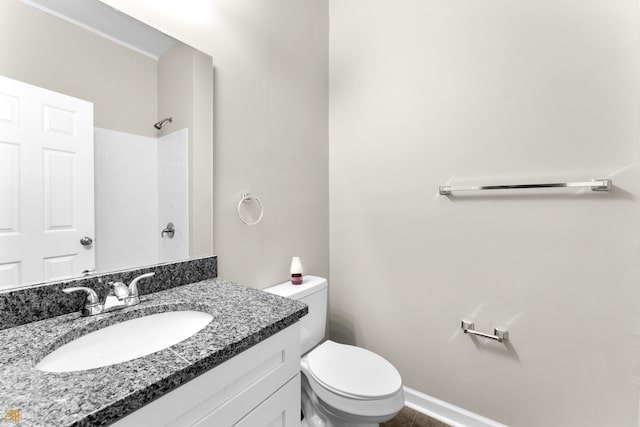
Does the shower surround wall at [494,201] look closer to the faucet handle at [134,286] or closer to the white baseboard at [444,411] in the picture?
the white baseboard at [444,411]

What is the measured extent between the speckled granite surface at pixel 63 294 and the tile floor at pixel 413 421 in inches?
52.1

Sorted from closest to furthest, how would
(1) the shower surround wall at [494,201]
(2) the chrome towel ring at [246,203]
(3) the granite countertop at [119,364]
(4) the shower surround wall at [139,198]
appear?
(3) the granite countertop at [119,364] → (4) the shower surround wall at [139,198] → (1) the shower surround wall at [494,201] → (2) the chrome towel ring at [246,203]

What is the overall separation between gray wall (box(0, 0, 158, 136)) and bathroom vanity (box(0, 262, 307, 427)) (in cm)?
59

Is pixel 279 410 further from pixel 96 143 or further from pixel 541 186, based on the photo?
pixel 541 186

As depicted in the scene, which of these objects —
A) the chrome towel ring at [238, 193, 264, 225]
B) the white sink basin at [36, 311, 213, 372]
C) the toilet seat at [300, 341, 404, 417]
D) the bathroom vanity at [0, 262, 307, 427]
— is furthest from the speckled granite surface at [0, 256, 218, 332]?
the toilet seat at [300, 341, 404, 417]

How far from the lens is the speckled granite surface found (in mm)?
708

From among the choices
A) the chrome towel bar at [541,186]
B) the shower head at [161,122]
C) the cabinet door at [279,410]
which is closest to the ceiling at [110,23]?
the shower head at [161,122]

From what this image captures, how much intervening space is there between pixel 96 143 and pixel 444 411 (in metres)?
1.96

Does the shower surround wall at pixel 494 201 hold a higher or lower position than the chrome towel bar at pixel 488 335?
higher

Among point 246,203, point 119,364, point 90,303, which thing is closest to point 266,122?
point 246,203

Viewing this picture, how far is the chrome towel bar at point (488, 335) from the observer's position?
4.28 feet

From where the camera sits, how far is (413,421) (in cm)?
149

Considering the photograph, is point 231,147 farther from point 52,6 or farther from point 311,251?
point 311,251

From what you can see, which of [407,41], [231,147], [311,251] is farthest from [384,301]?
[407,41]
